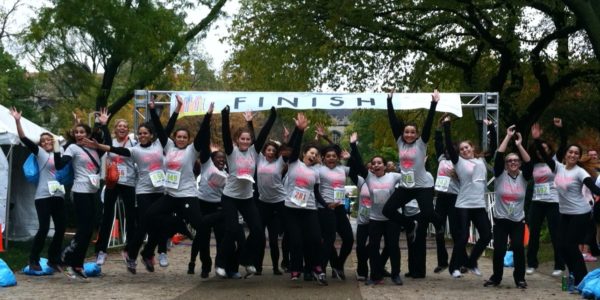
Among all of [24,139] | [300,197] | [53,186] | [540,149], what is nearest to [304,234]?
[300,197]

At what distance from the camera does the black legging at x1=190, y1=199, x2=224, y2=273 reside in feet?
36.2

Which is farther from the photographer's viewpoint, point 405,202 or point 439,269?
point 439,269

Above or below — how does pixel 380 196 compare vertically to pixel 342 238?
above

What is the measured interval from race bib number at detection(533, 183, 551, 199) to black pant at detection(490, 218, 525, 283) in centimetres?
134

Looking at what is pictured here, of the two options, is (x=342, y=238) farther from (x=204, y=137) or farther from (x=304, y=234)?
(x=204, y=137)

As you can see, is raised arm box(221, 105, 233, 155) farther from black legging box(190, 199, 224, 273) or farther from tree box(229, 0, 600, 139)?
tree box(229, 0, 600, 139)

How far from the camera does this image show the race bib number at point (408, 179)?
10719 mm

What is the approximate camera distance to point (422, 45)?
27.2 metres

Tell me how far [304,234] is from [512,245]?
8.17 feet

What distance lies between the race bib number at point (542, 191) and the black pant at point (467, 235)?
83 centimetres

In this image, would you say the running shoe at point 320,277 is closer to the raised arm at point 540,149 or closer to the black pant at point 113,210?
the black pant at point 113,210

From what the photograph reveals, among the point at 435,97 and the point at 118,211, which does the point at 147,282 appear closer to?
the point at 435,97

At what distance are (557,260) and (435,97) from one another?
3.19m

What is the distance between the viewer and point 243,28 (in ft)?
99.9
